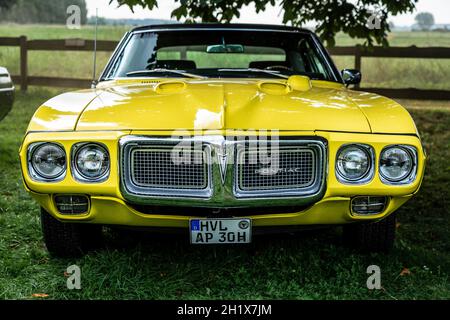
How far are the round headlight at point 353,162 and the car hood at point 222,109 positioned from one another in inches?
4.0

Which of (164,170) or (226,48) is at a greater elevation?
(226,48)

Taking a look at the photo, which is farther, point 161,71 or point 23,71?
point 23,71

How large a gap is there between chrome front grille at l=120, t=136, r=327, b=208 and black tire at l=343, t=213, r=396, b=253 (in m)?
0.71

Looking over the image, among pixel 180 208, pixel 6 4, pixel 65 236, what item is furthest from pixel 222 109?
pixel 6 4

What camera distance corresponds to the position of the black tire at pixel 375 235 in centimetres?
370

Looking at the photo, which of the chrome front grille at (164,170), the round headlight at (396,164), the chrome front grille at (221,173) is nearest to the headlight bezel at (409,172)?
the round headlight at (396,164)

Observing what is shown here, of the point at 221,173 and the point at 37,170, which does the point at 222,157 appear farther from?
the point at 37,170

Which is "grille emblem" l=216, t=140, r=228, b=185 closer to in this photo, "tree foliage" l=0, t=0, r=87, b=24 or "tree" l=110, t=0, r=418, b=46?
"tree" l=110, t=0, r=418, b=46

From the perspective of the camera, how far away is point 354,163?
3.20 m

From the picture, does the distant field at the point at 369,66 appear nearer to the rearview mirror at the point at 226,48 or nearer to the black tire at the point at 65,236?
the rearview mirror at the point at 226,48

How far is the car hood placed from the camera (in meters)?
3.13

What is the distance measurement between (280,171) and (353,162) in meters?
0.37

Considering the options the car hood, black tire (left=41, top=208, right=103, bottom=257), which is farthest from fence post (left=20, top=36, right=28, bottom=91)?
black tire (left=41, top=208, right=103, bottom=257)
